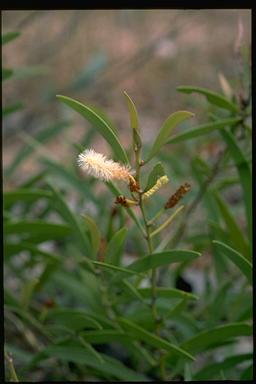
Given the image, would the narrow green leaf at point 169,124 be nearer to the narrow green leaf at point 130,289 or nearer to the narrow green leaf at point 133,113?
the narrow green leaf at point 133,113

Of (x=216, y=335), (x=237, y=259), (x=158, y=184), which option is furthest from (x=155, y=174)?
(x=216, y=335)

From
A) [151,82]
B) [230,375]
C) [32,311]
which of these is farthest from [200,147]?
[151,82]

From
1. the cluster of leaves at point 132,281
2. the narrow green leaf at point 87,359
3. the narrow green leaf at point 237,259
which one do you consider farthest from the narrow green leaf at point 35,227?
the narrow green leaf at point 237,259

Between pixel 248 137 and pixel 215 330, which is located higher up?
pixel 248 137

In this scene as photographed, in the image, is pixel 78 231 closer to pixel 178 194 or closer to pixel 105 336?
pixel 105 336

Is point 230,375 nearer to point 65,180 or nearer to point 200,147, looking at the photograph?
point 65,180

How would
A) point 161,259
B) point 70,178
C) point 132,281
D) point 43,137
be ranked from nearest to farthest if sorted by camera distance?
point 161,259
point 132,281
point 70,178
point 43,137

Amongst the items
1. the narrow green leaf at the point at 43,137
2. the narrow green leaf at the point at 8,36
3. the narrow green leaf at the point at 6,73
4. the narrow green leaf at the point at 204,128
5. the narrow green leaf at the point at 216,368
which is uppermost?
the narrow green leaf at the point at 8,36
